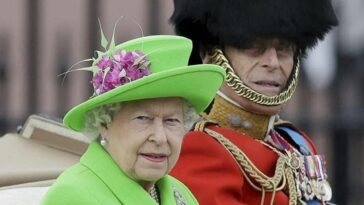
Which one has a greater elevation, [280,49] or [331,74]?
[280,49]

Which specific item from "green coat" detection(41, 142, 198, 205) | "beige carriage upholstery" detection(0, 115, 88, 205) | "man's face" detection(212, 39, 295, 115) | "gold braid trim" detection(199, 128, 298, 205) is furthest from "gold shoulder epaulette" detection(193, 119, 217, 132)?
"green coat" detection(41, 142, 198, 205)

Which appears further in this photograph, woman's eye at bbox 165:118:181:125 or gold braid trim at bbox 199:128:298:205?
gold braid trim at bbox 199:128:298:205

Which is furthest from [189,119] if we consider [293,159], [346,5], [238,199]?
[346,5]

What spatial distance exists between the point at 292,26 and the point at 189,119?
94cm

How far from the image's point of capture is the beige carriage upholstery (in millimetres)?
5070

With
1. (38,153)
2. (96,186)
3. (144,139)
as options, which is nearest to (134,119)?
(144,139)

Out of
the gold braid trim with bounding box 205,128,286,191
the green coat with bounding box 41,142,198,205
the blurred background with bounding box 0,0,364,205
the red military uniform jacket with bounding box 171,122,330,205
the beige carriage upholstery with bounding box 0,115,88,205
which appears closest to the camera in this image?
the green coat with bounding box 41,142,198,205

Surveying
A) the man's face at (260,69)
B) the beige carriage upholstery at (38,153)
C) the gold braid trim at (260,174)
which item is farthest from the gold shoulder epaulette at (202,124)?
the beige carriage upholstery at (38,153)

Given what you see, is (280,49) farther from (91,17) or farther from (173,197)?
(91,17)

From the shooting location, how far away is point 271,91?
4.86 meters

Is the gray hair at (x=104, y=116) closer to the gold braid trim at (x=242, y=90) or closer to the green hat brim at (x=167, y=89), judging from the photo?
the green hat brim at (x=167, y=89)

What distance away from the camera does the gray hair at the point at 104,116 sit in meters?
4.04

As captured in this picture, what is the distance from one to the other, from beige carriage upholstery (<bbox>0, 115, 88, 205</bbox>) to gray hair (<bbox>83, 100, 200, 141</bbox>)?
88 centimetres

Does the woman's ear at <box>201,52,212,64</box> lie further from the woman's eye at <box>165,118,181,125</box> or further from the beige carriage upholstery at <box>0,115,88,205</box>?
the woman's eye at <box>165,118,181,125</box>
